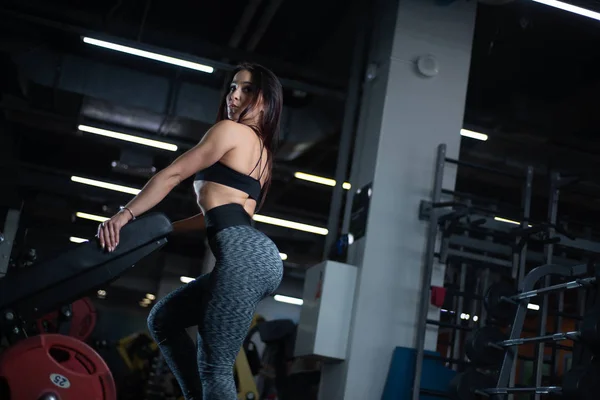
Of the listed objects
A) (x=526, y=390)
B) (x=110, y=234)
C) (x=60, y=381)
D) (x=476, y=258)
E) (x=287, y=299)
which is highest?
(x=287, y=299)

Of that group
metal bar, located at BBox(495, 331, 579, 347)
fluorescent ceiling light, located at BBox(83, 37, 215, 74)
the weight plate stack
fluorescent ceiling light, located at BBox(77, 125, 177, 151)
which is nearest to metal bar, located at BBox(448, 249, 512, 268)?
the weight plate stack

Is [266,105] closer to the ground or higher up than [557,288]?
higher up

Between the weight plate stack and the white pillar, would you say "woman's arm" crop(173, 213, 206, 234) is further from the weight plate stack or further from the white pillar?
the white pillar

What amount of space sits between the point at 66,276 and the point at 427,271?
3.32 m

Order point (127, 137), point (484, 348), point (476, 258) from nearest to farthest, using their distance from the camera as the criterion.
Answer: point (484, 348), point (476, 258), point (127, 137)

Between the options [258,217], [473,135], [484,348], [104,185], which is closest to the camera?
[484,348]

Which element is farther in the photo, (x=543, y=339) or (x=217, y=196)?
(x=543, y=339)

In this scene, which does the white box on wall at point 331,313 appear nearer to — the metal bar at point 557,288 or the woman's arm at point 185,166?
the metal bar at point 557,288

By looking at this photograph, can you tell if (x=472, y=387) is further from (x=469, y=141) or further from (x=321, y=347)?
(x=469, y=141)

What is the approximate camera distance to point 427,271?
16.6 ft

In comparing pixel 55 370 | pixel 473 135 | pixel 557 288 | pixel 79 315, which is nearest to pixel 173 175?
pixel 55 370

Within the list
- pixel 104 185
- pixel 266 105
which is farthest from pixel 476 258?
pixel 104 185

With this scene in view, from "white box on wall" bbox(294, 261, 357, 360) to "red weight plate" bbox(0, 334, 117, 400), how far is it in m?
2.11

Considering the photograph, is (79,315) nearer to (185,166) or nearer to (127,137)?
(127,137)
